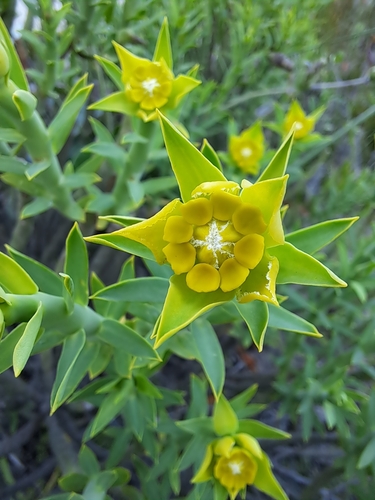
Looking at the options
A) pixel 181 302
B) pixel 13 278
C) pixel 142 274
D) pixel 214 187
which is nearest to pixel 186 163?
pixel 214 187

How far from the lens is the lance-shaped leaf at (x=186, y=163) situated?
19.1 inches

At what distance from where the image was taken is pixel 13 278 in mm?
563

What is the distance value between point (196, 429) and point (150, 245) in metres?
0.57

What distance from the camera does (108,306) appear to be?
0.81m

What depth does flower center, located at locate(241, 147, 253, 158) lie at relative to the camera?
124 cm

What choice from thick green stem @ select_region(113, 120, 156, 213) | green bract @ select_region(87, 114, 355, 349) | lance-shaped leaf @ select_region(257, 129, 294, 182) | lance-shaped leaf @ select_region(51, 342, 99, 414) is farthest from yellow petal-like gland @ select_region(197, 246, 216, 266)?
thick green stem @ select_region(113, 120, 156, 213)

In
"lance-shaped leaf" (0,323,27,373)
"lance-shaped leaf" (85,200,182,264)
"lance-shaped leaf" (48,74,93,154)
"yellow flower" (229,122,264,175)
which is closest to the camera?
"lance-shaped leaf" (85,200,182,264)

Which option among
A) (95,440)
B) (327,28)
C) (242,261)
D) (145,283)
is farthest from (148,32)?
(95,440)

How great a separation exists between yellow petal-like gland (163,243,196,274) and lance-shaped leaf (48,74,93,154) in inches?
16.6

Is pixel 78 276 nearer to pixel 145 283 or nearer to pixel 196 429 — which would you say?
pixel 145 283

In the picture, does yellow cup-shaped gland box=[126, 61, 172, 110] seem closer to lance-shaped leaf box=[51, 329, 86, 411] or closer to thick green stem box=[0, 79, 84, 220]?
thick green stem box=[0, 79, 84, 220]

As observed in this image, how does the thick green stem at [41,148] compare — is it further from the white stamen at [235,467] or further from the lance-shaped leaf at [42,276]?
the white stamen at [235,467]

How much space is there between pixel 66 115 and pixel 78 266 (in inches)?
11.7

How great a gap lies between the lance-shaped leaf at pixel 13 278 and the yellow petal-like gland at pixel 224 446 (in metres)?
0.51
